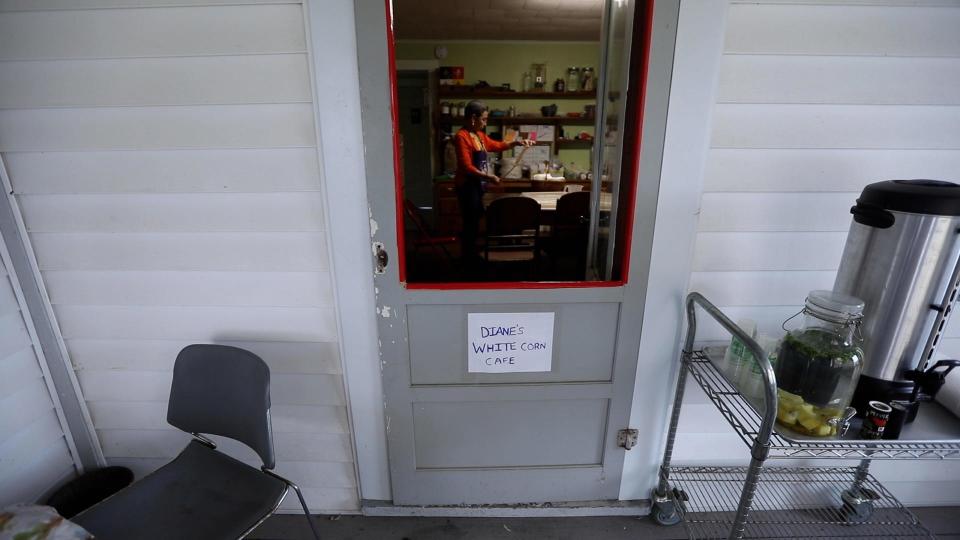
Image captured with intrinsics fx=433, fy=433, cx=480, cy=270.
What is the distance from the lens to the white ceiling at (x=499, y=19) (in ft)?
12.5

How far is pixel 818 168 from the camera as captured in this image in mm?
1389

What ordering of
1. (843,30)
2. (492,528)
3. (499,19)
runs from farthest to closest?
(499,19) → (492,528) → (843,30)

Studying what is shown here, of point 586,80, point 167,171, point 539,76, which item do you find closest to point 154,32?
point 167,171

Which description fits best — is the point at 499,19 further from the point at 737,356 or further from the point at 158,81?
the point at 737,356

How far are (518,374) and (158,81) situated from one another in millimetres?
1491

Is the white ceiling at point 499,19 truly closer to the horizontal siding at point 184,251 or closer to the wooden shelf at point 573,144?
the wooden shelf at point 573,144

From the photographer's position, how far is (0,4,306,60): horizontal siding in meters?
1.27

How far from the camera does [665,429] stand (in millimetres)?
1649

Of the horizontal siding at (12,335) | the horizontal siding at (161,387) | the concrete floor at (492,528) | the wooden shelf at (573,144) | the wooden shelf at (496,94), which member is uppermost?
the wooden shelf at (496,94)

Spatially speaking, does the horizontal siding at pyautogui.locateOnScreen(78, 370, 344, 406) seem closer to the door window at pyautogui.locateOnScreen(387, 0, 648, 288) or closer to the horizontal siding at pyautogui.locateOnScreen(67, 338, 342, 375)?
the horizontal siding at pyautogui.locateOnScreen(67, 338, 342, 375)

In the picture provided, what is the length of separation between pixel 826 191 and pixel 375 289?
151cm

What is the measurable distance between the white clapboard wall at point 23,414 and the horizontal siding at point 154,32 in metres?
0.68

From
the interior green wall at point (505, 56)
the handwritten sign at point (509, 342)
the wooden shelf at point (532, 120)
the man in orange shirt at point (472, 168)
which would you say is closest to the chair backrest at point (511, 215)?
the man in orange shirt at point (472, 168)

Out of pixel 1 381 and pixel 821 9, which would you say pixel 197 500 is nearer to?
pixel 1 381
